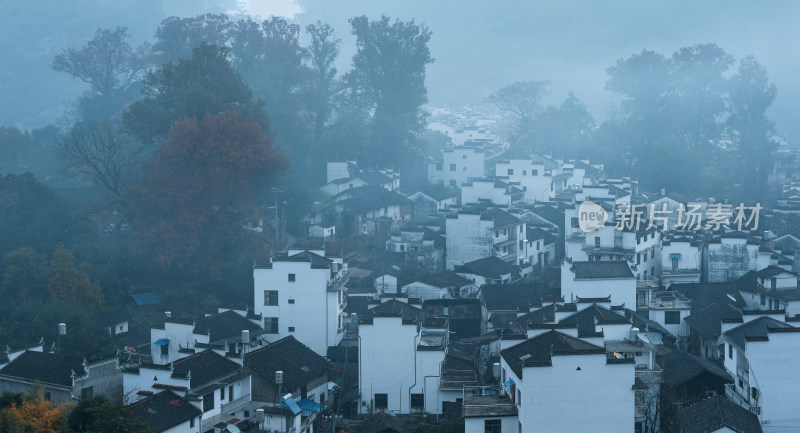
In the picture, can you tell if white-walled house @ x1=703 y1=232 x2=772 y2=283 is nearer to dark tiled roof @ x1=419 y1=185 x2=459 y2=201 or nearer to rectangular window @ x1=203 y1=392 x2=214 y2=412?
dark tiled roof @ x1=419 y1=185 x2=459 y2=201

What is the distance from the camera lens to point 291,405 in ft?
45.3

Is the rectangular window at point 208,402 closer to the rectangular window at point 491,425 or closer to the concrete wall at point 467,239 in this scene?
the rectangular window at point 491,425

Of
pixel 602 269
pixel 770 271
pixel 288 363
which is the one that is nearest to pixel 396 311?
pixel 288 363

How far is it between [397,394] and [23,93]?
31.3m

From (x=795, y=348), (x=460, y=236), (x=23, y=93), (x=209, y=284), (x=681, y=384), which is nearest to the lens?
(x=795, y=348)

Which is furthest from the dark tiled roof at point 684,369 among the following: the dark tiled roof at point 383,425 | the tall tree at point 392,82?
the tall tree at point 392,82

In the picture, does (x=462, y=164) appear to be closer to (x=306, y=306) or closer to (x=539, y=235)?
(x=539, y=235)

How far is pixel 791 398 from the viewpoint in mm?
14227

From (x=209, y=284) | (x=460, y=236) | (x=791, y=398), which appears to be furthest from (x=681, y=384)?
(x=209, y=284)

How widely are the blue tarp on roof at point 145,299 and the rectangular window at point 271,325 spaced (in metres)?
3.45

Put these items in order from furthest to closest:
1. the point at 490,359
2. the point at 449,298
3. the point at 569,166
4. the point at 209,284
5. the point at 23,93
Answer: the point at 23,93, the point at 569,166, the point at 209,284, the point at 449,298, the point at 490,359

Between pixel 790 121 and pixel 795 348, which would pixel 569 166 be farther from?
pixel 790 121

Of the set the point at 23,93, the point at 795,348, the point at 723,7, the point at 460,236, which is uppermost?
the point at 723,7

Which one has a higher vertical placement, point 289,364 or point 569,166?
point 569,166
